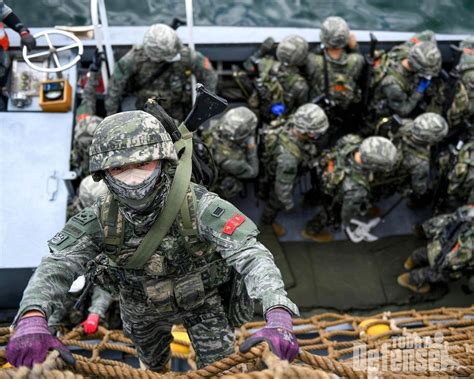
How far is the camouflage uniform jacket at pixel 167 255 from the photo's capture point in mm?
2723

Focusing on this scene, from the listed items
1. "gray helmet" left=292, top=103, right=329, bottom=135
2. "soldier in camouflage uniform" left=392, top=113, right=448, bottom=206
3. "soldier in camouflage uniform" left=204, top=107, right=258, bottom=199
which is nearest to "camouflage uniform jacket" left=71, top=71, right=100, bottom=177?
"soldier in camouflage uniform" left=204, top=107, right=258, bottom=199

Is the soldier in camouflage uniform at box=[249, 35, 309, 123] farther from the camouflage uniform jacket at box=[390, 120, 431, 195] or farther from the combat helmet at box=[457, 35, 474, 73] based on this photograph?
the combat helmet at box=[457, 35, 474, 73]

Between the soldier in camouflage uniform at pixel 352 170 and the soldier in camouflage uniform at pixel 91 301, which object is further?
the soldier in camouflage uniform at pixel 352 170

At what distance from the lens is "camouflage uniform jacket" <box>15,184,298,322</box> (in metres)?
2.72

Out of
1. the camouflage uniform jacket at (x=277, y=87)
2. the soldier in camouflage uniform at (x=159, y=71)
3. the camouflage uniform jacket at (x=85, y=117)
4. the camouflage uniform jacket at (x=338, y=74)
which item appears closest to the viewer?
the camouflage uniform jacket at (x=85, y=117)

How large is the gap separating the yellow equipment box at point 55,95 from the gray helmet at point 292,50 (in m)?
2.14

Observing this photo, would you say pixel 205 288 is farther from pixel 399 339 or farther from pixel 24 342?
pixel 399 339

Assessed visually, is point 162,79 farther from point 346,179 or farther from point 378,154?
point 378,154

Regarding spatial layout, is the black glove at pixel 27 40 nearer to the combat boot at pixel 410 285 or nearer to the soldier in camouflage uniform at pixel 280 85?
the soldier in camouflage uniform at pixel 280 85

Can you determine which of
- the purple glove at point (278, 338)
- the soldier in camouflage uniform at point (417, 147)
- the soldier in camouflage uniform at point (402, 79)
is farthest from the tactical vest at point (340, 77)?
the purple glove at point (278, 338)

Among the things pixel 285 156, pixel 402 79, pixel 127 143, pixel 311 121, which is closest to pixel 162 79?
pixel 285 156

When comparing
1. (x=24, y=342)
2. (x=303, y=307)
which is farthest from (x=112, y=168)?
(x=303, y=307)

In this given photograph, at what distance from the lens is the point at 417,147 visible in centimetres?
577

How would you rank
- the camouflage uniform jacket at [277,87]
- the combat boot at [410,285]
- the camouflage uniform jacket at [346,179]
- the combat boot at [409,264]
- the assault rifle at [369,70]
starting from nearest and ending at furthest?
1. the camouflage uniform jacket at [346,179]
2. the combat boot at [410,285]
3. the combat boot at [409,264]
4. the camouflage uniform jacket at [277,87]
5. the assault rifle at [369,70]
